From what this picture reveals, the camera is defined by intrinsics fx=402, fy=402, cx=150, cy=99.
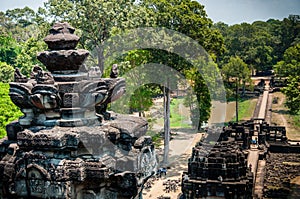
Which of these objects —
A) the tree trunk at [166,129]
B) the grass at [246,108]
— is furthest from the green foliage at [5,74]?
the grass at [246,108]

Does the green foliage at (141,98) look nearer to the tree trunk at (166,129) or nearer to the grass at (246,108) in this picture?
the tree trunk at (166,129)

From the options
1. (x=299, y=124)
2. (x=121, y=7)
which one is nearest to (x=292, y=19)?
(x=299, y=124)

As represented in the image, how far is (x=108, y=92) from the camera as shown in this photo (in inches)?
264

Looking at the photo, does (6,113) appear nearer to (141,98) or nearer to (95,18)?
(95,18)

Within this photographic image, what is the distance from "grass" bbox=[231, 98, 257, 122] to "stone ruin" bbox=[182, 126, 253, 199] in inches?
1071

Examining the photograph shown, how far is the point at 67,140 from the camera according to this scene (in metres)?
6.05

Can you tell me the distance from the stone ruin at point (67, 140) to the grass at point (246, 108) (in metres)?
43.1

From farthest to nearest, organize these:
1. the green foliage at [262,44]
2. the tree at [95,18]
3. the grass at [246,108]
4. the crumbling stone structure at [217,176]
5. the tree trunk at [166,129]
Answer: the green foliage at [262,44]
the grass at [246,108]
the tree trunk at [166,129]
the tree at [95,18]
the crumbling stone structure at [217,176]

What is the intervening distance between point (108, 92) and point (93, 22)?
623 inches

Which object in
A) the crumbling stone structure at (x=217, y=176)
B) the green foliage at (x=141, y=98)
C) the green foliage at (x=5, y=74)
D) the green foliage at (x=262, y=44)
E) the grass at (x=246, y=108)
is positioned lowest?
the crumbling stone structure at (x=217, y=176)

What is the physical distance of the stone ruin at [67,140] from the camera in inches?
239

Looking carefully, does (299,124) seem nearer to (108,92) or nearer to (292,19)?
(292,19)

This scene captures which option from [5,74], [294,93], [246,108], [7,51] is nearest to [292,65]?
[294,93]

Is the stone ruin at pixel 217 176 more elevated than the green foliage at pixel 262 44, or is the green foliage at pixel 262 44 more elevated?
the green foliage at pixel 262 44
